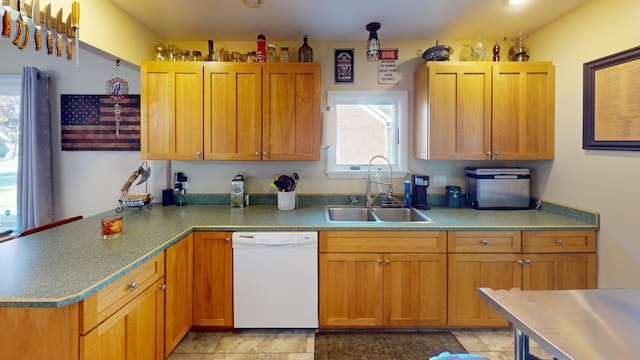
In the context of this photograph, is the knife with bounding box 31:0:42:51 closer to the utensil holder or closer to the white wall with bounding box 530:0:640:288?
the utensil holder

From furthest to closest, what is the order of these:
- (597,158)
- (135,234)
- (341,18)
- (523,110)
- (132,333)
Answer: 1. (523,110)
2. (341,18)
3. (597,158)
4. (135,234)
5. (132,333)

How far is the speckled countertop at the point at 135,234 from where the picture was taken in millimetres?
1258

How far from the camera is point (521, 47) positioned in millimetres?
2723

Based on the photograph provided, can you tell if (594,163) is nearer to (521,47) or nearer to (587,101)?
(587,101)

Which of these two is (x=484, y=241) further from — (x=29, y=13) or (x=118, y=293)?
(x=29, y=13)

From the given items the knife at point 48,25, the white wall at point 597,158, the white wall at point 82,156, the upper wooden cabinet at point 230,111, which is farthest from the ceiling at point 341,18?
the white wall at point 82,156

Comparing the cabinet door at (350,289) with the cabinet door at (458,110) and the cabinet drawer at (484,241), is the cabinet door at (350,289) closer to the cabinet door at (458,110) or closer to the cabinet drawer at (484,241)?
the cabinet drawer at (484,241)

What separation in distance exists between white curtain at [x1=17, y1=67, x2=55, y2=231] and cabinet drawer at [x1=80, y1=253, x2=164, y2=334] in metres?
2.05

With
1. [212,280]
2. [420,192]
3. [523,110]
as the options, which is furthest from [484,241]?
[212,280]

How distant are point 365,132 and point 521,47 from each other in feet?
4.94

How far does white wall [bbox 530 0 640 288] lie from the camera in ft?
6.48

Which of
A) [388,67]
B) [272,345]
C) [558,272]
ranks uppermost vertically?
[388,67]

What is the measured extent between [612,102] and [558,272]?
1198 millimetres

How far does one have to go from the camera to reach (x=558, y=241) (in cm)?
223
